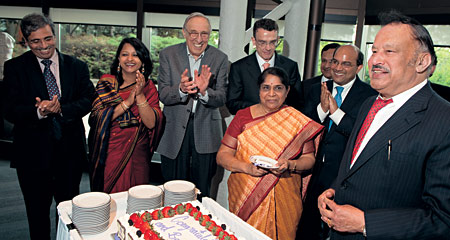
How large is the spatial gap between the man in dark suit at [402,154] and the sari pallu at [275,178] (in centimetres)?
77

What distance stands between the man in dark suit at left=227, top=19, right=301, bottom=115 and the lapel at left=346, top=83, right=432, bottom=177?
142cm

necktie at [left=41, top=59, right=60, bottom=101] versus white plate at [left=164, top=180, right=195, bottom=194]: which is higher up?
necktie at [left=41, top=59, right=60, bottom=101]

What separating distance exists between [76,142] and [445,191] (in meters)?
2.38

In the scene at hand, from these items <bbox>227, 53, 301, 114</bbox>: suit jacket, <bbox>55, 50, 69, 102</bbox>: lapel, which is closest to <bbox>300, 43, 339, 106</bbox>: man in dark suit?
<bbox>227, 53, 301, 114</bbox>: suit jacket

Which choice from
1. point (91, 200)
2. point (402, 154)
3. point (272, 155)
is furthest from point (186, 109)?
point (402, 154)

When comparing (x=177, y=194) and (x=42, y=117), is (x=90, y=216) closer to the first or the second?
(x=177, y=194)

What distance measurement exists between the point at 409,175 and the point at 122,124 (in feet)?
6.37

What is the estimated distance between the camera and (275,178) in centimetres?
211

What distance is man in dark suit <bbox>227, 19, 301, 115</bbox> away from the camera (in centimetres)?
265

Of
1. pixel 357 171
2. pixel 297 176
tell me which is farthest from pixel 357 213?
pixel 297 176

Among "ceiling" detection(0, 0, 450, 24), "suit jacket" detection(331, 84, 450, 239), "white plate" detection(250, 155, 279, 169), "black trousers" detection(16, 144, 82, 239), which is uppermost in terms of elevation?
"ceiling" detection(0, 0, 450, 24)

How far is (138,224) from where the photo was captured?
1.50 metres

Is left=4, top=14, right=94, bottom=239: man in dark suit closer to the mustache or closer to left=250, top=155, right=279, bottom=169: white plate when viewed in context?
left=250, top=155, right=279, bottom=169: white plate

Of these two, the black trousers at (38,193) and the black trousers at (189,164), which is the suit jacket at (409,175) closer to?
the black trousers at (189,164)
